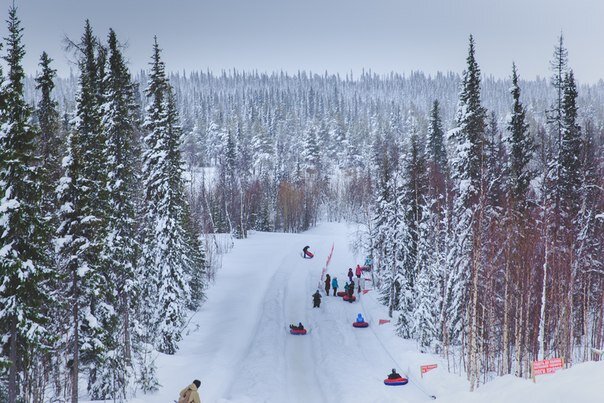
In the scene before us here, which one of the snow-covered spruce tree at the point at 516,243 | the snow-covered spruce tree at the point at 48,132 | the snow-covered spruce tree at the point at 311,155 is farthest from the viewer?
the snow-covered spruce tree at the point at 311,155

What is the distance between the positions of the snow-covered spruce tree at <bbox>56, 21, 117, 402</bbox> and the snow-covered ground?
3191 mm

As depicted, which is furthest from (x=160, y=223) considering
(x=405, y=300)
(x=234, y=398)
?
(x=405, y=300)

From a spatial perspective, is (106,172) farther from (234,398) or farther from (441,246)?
(441,246)

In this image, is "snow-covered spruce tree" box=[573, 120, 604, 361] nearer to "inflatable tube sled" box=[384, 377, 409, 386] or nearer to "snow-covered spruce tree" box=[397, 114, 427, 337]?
"snow-covered spruce tree" box=[397, 114, 427, 337]

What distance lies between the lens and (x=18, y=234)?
15906 millimetres

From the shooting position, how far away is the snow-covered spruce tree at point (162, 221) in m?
27.1

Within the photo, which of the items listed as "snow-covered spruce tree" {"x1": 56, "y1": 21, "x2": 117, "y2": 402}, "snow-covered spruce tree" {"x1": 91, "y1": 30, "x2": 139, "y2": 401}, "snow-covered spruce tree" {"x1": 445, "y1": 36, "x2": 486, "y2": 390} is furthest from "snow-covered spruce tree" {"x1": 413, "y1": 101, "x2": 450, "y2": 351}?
"snow-covered spruce tree" {"x1": 56, "y1": 21, "x2": 117, "y2": 402}

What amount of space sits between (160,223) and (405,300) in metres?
16.0

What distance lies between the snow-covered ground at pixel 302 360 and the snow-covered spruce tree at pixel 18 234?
634cm

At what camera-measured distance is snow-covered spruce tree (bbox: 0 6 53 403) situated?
1552 cm

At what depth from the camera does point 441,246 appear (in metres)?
36.8

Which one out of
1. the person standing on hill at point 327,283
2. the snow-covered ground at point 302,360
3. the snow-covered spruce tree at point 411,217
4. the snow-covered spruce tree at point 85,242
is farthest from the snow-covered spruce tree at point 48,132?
the person standing on hill at point 327,283

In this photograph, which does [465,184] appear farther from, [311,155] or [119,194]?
[311,155]

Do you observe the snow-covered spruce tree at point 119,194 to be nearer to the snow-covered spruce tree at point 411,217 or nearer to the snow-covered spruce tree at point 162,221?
the snow-covered spruce tree at point 162,221
